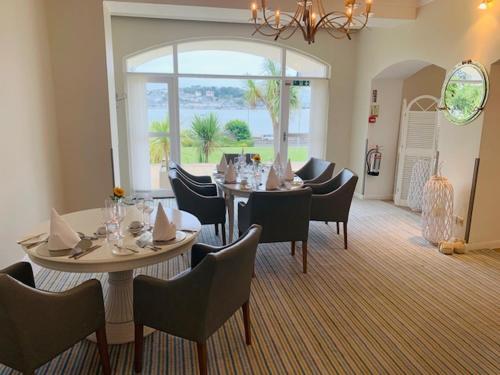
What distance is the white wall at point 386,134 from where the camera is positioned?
6272 millimetres

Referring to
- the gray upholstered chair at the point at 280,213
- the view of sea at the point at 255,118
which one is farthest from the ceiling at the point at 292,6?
the gray upholstered chair at the point at 280,213

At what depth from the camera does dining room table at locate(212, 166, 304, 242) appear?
3984 mm

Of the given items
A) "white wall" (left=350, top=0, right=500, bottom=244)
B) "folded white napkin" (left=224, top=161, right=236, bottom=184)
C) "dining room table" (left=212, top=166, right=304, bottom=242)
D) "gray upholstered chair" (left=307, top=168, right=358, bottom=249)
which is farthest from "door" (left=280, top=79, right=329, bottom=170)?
"gray upholstered chair" (left=307, top=168, right=358, bottom=249)

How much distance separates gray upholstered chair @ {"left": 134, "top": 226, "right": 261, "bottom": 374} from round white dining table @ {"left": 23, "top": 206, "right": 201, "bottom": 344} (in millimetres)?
153

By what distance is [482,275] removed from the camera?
12.0 ft

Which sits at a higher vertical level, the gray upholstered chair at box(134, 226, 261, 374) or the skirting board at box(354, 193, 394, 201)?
the gray upholstered chair at box(134, 226, 261, 374)

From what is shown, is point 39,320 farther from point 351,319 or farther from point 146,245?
point 351,319

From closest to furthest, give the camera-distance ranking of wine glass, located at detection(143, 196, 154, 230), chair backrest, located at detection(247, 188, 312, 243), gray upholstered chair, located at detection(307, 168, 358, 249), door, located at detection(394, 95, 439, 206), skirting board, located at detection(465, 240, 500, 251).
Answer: wine glass, located at detection(143, 196, 154, 230)
chair backrest, located at detection(247, 188, 312, 243)
gray upholstered chair, located at detection(307, 168, 358, 249)
skirting board, located at detection(465, 240, 500, 251)
door, located at detection(394, 95, 439, 206)

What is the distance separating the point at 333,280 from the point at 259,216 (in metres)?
0.97

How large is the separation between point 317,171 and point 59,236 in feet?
13.3

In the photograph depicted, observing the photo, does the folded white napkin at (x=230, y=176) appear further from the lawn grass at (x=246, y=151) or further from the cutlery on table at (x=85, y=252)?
the lawn grass at (x=246, y=151)

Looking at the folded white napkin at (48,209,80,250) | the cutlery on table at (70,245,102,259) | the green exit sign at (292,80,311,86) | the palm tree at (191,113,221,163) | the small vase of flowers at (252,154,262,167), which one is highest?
the green exit sign at (292,80,311,86)

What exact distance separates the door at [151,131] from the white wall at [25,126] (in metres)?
2.10

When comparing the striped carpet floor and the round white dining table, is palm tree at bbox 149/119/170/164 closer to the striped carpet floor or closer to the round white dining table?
the striped carpet floor
